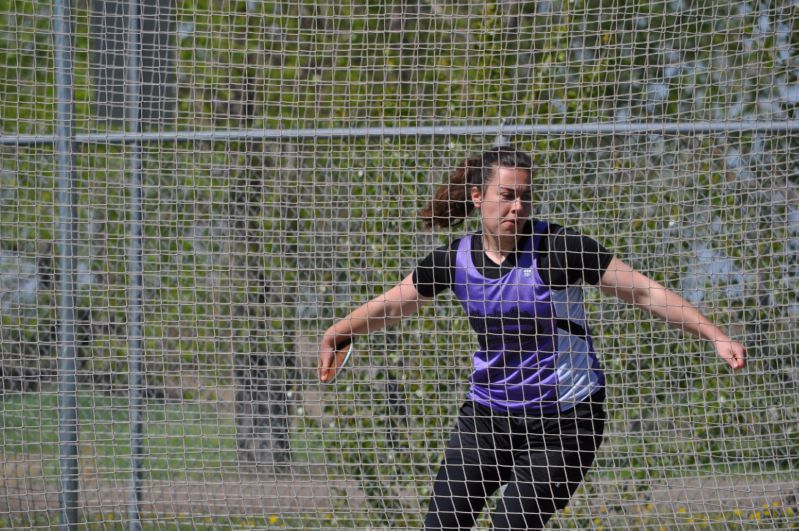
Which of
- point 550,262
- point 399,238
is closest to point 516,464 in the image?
point 550,262

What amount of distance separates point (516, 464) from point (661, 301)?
0.64m

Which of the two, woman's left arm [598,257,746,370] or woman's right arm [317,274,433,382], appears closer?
woman's left arm [598,257,746,370]

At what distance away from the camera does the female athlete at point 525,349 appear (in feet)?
8.98

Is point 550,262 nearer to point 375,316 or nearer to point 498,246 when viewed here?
point 498,246

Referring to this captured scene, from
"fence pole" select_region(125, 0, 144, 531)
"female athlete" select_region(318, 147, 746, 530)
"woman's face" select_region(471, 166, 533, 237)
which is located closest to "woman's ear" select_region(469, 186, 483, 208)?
"female athlete" select_region(318, 147, 746, 530)

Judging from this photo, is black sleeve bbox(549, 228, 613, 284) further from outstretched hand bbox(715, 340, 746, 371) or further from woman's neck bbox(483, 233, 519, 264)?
outstretched hand bbox(715, 340, 746, 371)

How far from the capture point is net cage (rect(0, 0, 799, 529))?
364 centimetres

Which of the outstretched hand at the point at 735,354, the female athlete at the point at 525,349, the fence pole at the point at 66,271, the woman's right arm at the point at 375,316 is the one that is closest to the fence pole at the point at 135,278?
the fence pole at the point at 66,271

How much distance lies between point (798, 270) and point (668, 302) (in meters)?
1.27

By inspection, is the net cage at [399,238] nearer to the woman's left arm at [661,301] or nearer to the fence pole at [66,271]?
the fence pole at [66,271]

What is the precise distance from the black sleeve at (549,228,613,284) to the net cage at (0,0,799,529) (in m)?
0.73

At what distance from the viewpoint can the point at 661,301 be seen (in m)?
2.78

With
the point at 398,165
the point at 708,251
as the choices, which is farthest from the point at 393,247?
the point at 708,251

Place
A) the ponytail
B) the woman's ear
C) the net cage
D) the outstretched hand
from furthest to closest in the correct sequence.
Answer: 1. the net cage
2. the woman's ear
3. the ponytail
4. the outstretched hand
